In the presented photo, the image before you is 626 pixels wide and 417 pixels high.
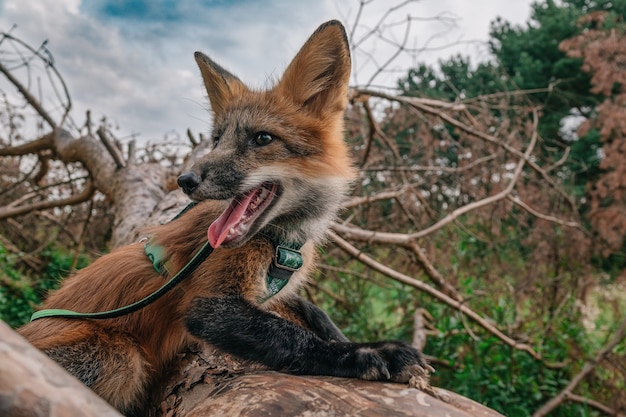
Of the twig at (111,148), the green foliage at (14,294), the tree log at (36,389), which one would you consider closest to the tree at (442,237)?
the twig at (111,148)

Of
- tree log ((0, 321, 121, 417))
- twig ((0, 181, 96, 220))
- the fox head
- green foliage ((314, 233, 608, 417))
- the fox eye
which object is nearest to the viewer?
tree log ((0, 321, 121, 417))

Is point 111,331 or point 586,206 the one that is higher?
point 586,206

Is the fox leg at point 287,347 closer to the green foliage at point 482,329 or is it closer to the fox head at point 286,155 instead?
the fox head at point 286,155

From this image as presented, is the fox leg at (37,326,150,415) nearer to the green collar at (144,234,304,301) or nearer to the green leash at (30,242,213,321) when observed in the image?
the green leash at (30,242,213,321)

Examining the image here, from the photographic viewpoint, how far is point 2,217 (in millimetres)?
5609

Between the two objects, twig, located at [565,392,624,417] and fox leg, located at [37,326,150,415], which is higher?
fox leg, located at [37,326,150,415]

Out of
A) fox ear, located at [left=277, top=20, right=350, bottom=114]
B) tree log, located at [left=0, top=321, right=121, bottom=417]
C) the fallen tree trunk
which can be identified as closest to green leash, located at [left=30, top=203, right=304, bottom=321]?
the fallen tree trunk

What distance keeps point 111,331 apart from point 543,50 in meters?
21.7

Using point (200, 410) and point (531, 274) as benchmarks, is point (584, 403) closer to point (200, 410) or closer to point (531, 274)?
point (531, 274)

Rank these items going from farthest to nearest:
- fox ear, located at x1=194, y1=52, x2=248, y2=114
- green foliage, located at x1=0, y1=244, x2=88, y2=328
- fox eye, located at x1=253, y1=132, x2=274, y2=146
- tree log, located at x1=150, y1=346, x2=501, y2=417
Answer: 1. green foliage, located at x1=0, y1=244, x2=88, y2=328
2. fox ear, located at x1=194, y1=52, x2=248, y2=114
3. fox eye, located at x1=253, y1=132, x2=274, y2=146
4. tree log, located at x1=150, y1=346, x2=501, y2=417

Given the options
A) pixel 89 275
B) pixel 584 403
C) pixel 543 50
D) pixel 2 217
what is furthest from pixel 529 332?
pixel 543 50

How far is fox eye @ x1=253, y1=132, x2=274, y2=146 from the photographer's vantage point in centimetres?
271

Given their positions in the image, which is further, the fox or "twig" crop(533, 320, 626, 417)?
"twig" crop(533, 320, 626, 417)

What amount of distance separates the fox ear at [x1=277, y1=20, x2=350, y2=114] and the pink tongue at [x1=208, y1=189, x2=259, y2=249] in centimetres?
69
